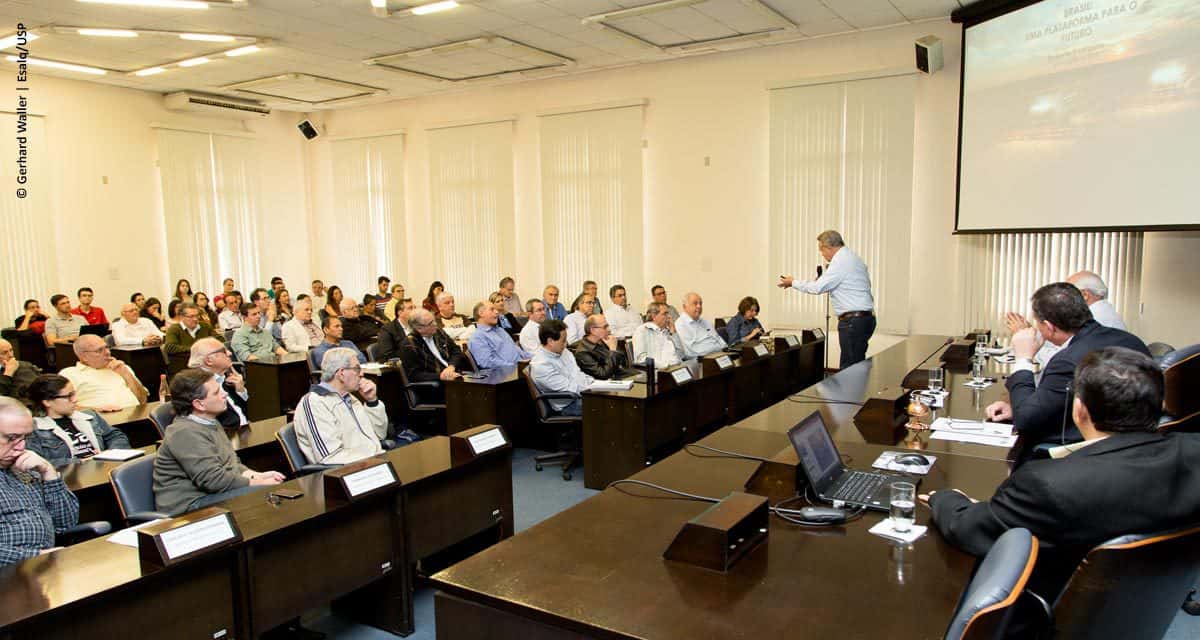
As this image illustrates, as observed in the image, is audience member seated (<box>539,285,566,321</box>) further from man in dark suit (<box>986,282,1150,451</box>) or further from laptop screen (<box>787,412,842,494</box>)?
laptop screen (<box>787,412,842,494</box>)

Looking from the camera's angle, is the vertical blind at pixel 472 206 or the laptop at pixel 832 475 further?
the vertical blind at pixel 472 206

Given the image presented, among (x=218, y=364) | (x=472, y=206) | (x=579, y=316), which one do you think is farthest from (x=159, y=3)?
(x=472, y=206)

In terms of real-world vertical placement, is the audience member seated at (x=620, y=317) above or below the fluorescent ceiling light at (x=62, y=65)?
below

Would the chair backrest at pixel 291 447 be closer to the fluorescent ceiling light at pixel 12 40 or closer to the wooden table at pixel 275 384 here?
the wooden table at pixel 275 384

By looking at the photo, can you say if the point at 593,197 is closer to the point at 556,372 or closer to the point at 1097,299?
the point at 556,372

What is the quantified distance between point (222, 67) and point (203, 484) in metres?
8.18

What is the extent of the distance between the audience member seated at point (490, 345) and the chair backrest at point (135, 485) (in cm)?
337

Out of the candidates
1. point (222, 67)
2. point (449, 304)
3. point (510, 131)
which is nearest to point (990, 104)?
point (449, 304)

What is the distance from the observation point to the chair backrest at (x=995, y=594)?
1261 millimetres

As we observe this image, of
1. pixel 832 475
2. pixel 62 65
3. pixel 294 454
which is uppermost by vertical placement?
pixel 62 65

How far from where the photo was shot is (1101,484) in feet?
5.42

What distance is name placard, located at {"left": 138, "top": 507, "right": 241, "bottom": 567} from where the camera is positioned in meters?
2.13

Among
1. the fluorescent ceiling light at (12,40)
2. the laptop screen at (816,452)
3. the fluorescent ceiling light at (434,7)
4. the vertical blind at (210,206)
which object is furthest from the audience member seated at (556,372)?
the vertical blind at (210,206)

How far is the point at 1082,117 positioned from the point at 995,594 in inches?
237
